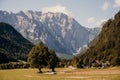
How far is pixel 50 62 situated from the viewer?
127 metres

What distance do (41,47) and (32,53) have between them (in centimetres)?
463

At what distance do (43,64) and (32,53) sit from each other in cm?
775

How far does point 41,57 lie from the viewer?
402 ft

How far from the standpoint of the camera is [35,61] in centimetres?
12181

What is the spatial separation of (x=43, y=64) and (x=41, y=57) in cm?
435

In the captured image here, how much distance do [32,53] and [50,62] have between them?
405 inches

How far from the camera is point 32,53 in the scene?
399 ft

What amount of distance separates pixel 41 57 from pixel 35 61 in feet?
10.2

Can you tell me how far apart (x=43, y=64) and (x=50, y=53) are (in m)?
5.92

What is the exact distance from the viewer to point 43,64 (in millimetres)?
125438

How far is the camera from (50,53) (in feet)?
418

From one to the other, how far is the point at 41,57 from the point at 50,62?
6.39 meters
